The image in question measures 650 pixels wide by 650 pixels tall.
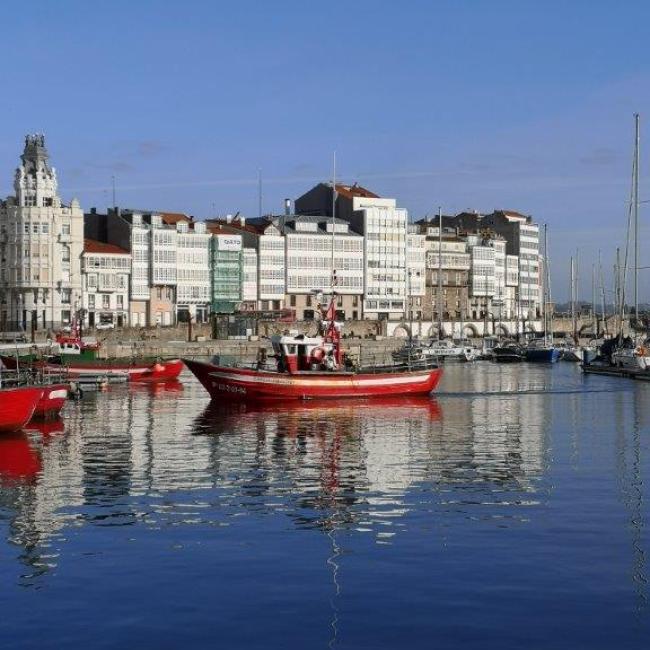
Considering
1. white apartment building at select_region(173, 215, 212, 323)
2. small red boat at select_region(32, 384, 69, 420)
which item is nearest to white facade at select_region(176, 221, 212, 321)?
white apartment building at select_region(173, 215, 212, 323)

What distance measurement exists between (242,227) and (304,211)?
1654 centimetres

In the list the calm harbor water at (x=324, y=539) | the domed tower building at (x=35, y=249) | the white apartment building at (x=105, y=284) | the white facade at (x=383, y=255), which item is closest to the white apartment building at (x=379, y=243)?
the white facade at (x=383, y=255)

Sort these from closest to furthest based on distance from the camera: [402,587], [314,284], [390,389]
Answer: [402,587], [390,389], [314,284]

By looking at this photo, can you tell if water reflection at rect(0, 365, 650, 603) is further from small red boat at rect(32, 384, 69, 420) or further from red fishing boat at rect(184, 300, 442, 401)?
red fishing boat at rect(184, 300, 442, 401)

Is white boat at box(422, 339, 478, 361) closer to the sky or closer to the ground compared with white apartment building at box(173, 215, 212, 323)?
closer to the ground

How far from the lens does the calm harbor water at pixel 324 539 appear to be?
65.3 feet

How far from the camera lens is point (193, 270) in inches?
5719

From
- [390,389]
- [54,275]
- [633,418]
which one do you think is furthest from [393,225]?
[633,418]

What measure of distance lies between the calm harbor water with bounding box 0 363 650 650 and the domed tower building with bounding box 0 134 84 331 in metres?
82.6

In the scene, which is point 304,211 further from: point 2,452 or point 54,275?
point 2,452

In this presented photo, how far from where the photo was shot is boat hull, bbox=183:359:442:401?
63.8 m

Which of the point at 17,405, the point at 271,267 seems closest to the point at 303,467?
the point at 17,405

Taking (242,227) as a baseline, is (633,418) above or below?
below

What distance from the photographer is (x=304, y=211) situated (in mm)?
170625
